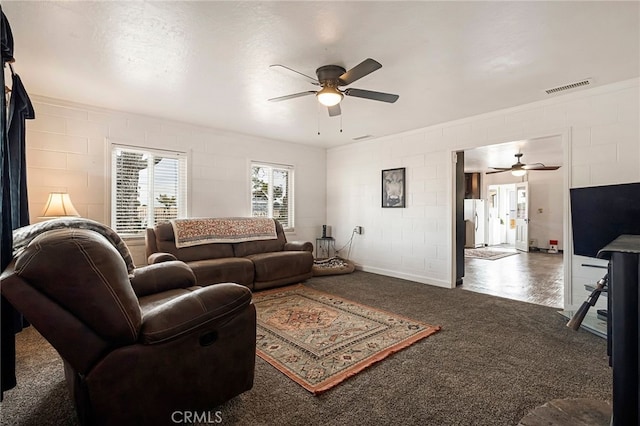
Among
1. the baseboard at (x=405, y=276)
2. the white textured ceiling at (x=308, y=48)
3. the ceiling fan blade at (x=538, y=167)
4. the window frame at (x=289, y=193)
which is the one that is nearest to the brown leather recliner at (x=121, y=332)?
the white textured ceiling at (x=308, y=48)

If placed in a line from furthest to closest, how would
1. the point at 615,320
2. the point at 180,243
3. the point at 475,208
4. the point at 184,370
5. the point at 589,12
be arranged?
the point at 475,208, the point at 180,243, the point at 589,12, the point at 184,370, the point at 615,320

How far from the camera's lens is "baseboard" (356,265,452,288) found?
445cm

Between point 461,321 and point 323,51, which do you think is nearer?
point 323,51

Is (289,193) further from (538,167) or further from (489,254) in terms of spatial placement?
(538,167)

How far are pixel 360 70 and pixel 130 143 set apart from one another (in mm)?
3417

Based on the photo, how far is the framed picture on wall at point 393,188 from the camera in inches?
197

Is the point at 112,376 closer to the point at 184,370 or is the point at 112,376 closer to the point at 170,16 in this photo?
the point at 184,370

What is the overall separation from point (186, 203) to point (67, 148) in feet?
5.05

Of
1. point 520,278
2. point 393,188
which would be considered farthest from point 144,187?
point 520,278

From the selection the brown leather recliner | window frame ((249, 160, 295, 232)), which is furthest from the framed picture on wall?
the brown leather recliner

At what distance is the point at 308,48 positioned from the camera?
236cm

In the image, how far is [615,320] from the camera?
34.4 inches

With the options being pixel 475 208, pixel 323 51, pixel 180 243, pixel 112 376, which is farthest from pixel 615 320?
pixel 475 208

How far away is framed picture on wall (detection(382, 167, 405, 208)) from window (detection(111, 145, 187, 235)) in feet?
10.9
